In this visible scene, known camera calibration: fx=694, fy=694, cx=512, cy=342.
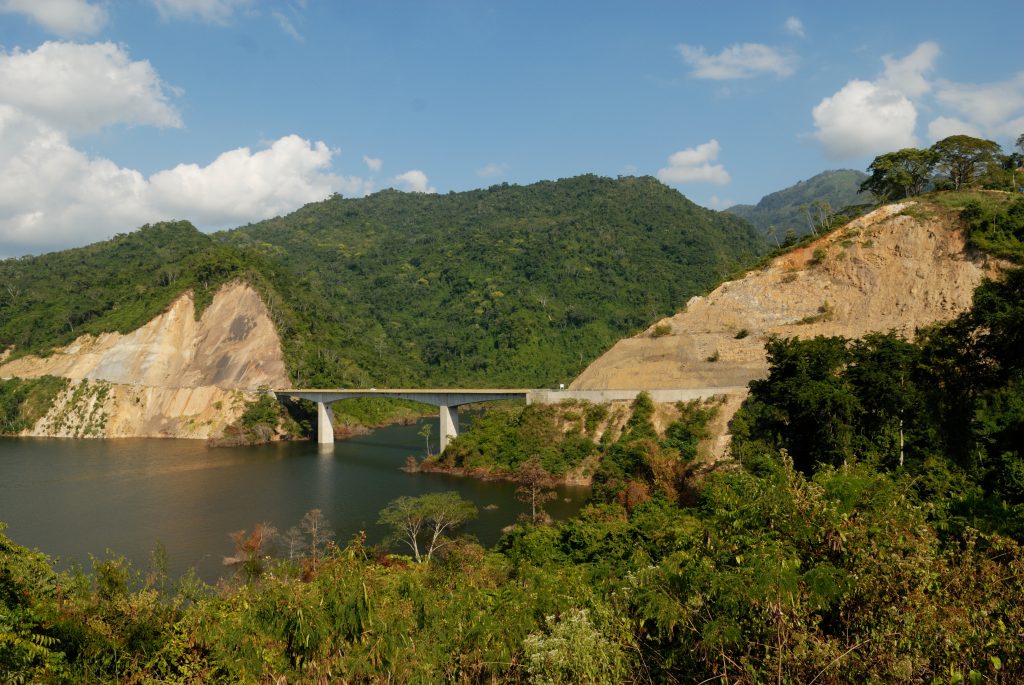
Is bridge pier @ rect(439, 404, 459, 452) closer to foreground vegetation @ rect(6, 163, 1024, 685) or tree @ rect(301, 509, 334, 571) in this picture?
tree @ rect(301, 509, 334, 571)

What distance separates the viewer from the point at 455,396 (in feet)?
210

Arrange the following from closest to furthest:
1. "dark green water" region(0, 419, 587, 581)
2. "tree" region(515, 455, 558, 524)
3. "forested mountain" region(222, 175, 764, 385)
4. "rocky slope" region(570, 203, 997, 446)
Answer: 1. "dark green water" region(0, 419, 587, 581)
2. "tree" region(515, 455, 558, 524)
3. "rocky slope" region(570, 203, 997, 446)
4. "forested mountain" region(222, 175, 764, 385)

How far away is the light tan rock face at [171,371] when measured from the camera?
7762 cm

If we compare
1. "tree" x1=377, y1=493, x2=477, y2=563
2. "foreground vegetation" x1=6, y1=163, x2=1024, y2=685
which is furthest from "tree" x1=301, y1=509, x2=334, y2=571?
"foreground vegetation" x1=6, y1=163, x2=1024, y2=685

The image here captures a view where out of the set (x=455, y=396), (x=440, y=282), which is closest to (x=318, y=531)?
(x=455, y=396)

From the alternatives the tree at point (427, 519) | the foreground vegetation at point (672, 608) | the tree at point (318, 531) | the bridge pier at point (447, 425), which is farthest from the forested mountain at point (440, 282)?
the foreground vegetation at point (672, 608)

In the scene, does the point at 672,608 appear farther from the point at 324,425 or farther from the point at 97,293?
the point at 97,293

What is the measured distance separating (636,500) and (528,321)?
251 feet

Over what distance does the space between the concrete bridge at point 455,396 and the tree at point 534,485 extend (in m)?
7.04

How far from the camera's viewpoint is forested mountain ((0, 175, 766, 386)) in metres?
93.1

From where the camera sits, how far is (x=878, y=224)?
58.4m

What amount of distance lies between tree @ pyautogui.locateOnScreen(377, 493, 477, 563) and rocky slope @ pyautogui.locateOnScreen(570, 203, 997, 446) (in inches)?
894

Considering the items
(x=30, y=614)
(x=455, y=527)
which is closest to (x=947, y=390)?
(x=455, y=527)

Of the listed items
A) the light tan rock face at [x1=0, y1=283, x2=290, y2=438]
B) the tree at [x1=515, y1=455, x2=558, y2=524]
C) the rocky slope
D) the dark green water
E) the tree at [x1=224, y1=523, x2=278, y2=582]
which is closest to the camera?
the tree at [x1=224, y1=523, x2=278, y2=582]
